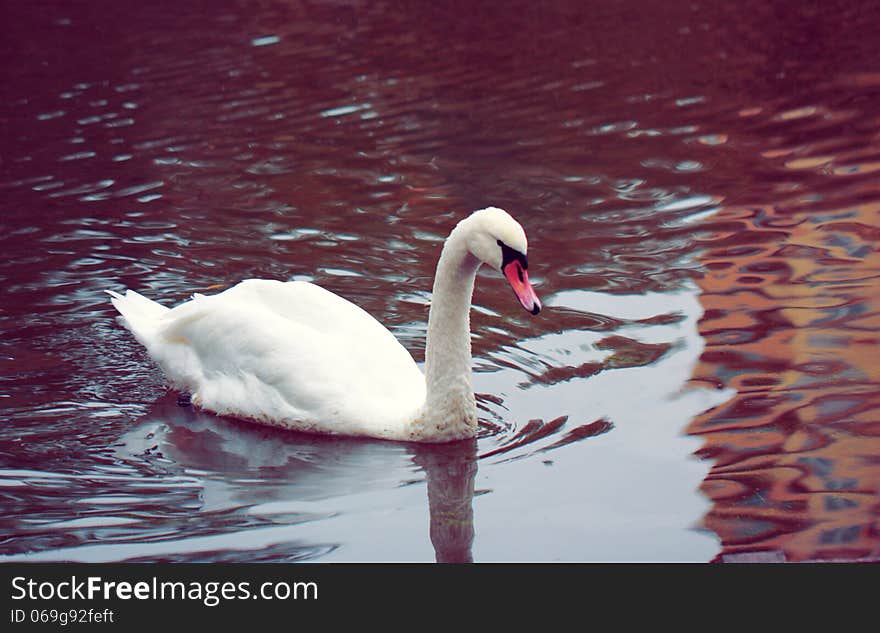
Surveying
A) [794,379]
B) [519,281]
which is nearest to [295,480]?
[519,281]

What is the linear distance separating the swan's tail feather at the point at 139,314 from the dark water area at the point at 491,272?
232mm

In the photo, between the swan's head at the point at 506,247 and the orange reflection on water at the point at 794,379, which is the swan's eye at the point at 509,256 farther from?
the orange reflection on water at the point at 794,379

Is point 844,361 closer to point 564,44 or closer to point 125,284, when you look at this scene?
point 125,284

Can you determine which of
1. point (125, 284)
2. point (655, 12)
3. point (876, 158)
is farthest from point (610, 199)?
point (655, 12)

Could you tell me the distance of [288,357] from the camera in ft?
23.3

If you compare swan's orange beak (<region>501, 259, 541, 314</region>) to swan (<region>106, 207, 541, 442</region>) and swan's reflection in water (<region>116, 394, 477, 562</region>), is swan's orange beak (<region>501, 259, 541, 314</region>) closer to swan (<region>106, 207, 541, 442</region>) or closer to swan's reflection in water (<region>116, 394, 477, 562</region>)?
swan (<region>106, 207, 541, 442</region>)

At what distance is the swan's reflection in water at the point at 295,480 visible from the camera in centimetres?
569

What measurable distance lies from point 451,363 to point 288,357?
0.91m

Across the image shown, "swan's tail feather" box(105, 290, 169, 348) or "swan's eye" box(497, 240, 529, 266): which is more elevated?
"swan's tail feather" box(105, 290, 169, 348)

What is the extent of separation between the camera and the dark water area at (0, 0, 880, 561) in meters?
5.91

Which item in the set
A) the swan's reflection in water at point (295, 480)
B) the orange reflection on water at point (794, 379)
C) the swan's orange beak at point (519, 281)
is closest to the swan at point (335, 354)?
the swan's orange beak at point (519, 281)

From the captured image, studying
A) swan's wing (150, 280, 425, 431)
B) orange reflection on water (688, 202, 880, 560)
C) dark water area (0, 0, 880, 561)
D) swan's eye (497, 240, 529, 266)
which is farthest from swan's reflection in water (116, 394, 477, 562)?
orange reflection on water (688, 202, 880, 560)

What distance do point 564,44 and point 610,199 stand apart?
235 inches

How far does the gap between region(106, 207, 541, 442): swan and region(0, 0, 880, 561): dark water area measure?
0.52 feet
